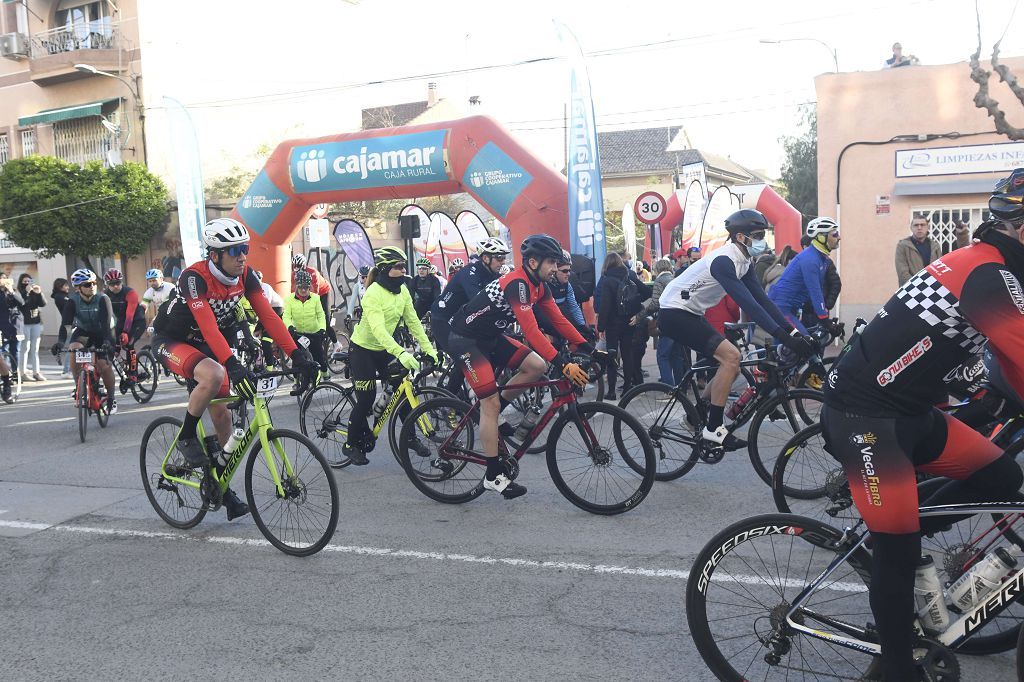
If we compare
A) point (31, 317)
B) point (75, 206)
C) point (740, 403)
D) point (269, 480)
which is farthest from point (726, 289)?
point (75, 206)

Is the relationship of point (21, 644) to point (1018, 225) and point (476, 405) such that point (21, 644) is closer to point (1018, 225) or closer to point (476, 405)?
point (476, 405)

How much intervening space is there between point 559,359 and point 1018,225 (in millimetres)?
3676

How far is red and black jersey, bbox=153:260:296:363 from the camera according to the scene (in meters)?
5.75

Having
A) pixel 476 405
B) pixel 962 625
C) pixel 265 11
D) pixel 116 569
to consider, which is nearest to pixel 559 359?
pixel 476 405

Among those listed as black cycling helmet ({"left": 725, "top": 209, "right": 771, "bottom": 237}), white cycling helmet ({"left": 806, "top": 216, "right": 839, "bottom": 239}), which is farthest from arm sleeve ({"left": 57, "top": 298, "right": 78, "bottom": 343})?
white cycling helmet ({"left": 806, "top": 216, "right": 839, "bottom": 239})

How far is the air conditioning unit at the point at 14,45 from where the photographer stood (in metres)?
30.4

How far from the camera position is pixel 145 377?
13.7m

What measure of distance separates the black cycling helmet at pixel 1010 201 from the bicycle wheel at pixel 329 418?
6.06m

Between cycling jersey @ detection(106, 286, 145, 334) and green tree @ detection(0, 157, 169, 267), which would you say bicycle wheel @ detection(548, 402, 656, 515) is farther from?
green tree @ detection(0, 157, 169, 267)

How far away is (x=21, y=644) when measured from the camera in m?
4.48

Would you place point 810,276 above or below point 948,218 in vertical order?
below

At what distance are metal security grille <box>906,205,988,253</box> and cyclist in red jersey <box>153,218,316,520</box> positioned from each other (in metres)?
14.6

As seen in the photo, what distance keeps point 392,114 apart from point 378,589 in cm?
5083

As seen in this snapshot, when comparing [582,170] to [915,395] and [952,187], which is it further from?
[915,395]
